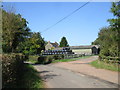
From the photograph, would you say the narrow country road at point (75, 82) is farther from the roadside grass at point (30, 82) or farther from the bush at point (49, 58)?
→ the bush at point (49, 58)

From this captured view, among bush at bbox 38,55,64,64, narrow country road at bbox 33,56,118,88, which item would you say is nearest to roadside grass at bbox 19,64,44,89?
narrow country road at bbox 33,56,118,88

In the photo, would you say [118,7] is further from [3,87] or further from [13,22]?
[13,22]

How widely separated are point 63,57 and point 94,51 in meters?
35.6

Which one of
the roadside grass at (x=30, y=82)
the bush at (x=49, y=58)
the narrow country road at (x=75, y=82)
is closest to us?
the roadside grass at (x=30, y=82)

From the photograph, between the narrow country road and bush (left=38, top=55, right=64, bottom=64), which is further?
bush (left=38, top=55, right=64, bottom=64)

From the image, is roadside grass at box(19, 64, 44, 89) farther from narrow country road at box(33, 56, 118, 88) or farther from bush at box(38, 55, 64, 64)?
bush at box(38, 55, 64, 64)

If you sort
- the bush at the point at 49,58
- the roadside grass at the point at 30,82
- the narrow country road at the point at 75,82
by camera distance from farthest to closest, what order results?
the bush at the point at 49,58, the narrow country road at the point at 75,82, the roadside grass at the point at 30,82

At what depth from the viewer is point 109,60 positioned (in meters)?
16.6

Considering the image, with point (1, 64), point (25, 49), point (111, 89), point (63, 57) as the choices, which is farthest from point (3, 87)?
point (25, 49)

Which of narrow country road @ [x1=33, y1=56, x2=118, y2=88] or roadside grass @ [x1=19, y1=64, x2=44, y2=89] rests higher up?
roadside grass @ [x1=19, y1=64, x2=44, y2=89]

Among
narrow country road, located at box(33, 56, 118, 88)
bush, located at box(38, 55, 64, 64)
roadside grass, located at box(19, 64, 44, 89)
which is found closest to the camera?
roadside grass, located at box(19, 64, 44, 89)

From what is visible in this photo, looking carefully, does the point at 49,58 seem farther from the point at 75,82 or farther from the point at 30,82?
the point at 30,82

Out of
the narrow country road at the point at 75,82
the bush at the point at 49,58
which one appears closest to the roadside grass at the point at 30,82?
the narrow country road at the point at 75,82

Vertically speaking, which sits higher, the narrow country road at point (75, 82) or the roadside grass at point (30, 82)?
the roadside grass at point (30, 82)
